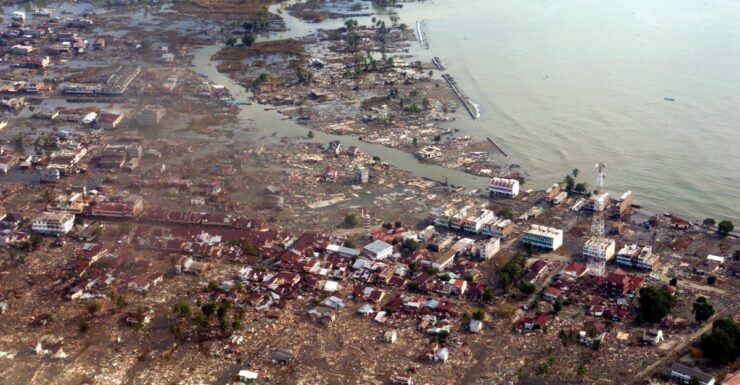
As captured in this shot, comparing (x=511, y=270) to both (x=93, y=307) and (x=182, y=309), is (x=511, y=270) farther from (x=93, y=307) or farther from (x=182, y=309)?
(x=93, y=307)

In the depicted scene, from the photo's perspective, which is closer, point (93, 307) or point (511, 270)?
point (93, 307)

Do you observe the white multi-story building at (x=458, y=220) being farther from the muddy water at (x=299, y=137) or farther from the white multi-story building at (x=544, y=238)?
the muddy water at (x=299, y=137)

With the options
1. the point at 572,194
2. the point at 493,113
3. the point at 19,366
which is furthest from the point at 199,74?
the point at 19,366

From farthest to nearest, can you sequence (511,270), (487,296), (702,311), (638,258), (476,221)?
(476,221)
(638,258)
(511,270)
(487,296)
(702,311)

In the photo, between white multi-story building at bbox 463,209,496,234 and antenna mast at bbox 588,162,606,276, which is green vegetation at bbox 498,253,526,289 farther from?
white multi-story building at bbox 463,209,496,234

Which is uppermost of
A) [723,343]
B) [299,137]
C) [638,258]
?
[723,343]

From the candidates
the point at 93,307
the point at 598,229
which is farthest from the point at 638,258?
the point at 93,307

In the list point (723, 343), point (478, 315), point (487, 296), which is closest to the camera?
point (723, 343)

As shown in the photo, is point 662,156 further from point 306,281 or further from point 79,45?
point 79,45
